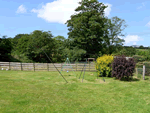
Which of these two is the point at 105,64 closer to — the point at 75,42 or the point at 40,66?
the point at 40,66

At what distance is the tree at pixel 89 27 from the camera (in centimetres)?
2756

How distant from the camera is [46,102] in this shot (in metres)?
6.19

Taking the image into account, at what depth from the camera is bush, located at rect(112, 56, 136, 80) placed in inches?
444

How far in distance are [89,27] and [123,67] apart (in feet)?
59.7

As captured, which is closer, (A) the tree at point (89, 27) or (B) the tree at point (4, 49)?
(B) the tree at point (4, 49)

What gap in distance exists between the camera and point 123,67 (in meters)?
11.3

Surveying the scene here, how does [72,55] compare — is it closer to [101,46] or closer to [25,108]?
[101,46]

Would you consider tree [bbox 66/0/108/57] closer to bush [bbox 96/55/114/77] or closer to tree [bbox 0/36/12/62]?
tree [bbox 0/36/12/62]

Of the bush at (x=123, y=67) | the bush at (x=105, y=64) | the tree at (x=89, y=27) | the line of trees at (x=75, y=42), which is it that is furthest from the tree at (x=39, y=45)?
the bush at (x=123, y=67)

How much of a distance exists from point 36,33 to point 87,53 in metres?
11.1

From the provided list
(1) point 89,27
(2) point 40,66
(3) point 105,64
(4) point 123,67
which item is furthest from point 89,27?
(4) point 123,67

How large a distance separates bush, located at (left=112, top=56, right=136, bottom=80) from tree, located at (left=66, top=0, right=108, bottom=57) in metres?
15.7

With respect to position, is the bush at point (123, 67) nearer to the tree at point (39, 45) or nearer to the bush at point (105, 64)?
the bush at point (105, 64)

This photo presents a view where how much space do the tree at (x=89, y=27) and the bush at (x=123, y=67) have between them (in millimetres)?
15722
